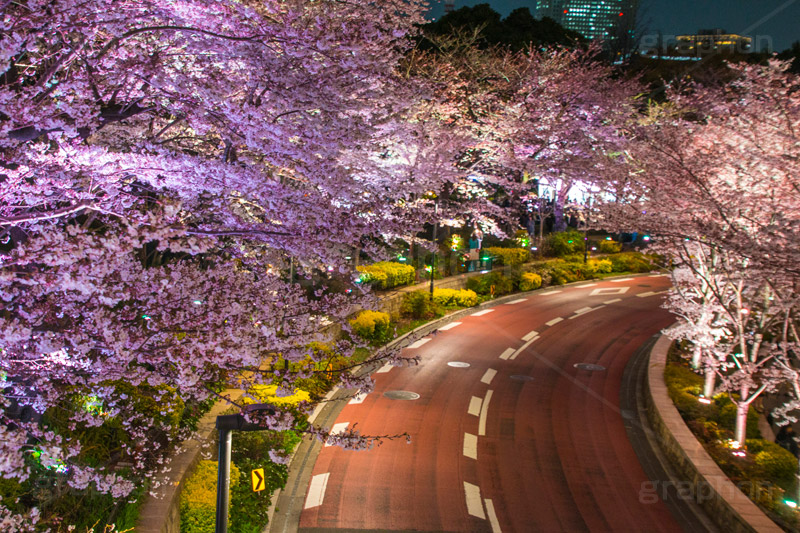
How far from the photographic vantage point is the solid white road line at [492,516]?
8.70 metres

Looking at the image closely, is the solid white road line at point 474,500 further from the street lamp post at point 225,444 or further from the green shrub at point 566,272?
the green shrub at point 566,272

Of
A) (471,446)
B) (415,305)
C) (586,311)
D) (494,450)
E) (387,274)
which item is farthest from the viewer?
(586,311)

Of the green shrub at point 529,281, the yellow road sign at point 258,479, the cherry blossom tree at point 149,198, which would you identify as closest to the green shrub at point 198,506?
the yellow road sign at point 258,479

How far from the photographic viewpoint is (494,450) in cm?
1142

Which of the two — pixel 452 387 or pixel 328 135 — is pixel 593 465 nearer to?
pixel 452 387

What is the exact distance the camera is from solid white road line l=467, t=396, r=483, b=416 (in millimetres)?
13289

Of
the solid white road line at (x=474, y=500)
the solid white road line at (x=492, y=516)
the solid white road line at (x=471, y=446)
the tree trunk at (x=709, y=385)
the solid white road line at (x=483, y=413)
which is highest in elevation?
the tree trunk at (x=709, y=385)

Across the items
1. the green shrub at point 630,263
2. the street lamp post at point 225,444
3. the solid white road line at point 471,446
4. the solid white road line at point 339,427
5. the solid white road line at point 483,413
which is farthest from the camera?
the green shrub at point 630,263

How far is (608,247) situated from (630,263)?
8.51 feet

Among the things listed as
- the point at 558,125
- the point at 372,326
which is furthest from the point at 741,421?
the point at 558,125

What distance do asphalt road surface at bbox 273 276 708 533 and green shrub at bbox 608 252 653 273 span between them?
14328 mm

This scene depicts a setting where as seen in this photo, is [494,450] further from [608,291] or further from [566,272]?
[566,272]

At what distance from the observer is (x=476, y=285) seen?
25500 mm

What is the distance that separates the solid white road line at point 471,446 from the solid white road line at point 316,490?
291cm
